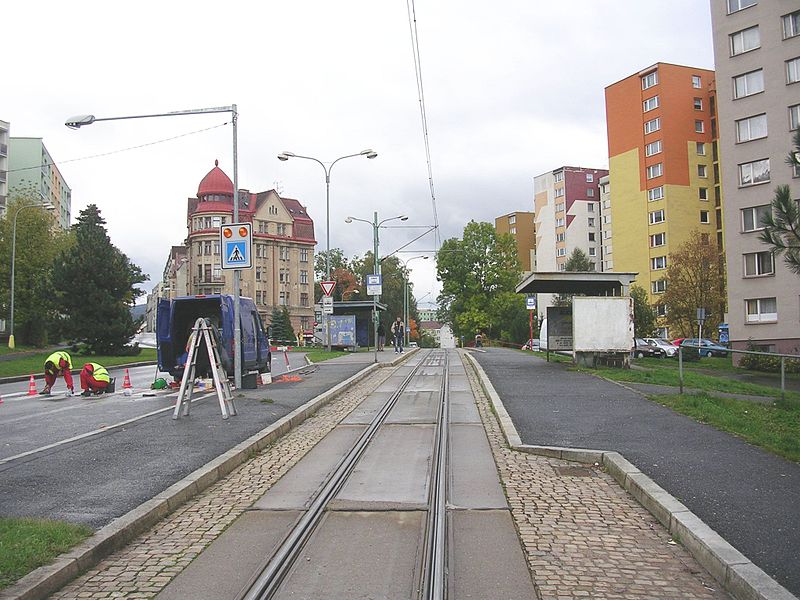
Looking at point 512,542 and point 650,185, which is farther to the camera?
point 650,185

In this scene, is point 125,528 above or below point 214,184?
below

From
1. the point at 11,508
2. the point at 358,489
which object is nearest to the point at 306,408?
the point at 358,489

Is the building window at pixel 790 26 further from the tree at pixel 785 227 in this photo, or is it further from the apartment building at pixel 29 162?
the apartment building at pixel 29 162

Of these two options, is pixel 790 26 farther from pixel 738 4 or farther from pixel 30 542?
pixel 30 542

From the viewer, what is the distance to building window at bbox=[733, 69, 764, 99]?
129ft

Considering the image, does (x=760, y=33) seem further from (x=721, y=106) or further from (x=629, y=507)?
(x=629, y=507)

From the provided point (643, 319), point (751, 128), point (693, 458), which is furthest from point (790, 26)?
point (693, 458)

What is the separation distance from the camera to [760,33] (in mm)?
38969

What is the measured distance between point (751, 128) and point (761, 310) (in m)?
9.83

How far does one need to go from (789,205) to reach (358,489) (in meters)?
5.96

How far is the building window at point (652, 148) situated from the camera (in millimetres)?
63688

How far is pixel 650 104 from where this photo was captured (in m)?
64.1

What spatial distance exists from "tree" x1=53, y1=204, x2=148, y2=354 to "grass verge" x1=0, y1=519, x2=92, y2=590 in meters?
34.3

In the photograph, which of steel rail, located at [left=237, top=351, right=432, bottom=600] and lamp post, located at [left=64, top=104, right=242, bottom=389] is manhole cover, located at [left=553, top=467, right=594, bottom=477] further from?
lamp post, located at [left=64, top=104, right=242, bottom=389]
